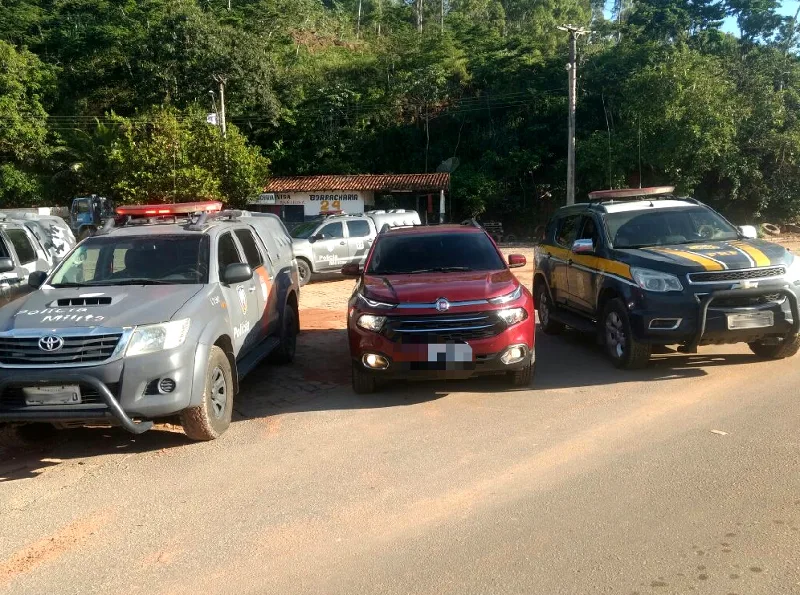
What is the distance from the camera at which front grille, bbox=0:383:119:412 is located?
17.2 feet

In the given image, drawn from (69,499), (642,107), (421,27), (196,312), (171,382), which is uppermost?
(421,27)

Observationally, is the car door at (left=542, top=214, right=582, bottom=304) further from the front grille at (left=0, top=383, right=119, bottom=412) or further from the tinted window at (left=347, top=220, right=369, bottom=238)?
the tinted window at (left=347, top=220, right=369, bottom=238)

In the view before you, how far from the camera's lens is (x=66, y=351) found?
5281 millimetres

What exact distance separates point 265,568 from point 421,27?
219 feet

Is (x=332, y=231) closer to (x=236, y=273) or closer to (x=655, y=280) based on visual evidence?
(x=655, y=280)

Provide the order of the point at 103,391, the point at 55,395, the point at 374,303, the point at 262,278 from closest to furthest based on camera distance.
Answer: the point at 103,391
the point at 55,395
the point at 374,303
the point at 262,278

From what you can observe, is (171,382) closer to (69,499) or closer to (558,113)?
(69,499)

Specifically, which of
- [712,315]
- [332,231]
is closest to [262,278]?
[712,315]

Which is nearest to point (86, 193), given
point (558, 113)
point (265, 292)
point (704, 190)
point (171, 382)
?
point (558, 113)

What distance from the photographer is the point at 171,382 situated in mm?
5418

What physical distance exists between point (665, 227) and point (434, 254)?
9.49 ft

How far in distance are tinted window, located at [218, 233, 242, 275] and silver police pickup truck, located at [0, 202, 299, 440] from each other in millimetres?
22

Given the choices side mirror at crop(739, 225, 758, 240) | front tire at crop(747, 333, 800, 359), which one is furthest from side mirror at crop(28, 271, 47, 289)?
side mirror at crop(739, 225, 758, 240)

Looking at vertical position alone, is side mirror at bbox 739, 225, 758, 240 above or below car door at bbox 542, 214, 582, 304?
above
